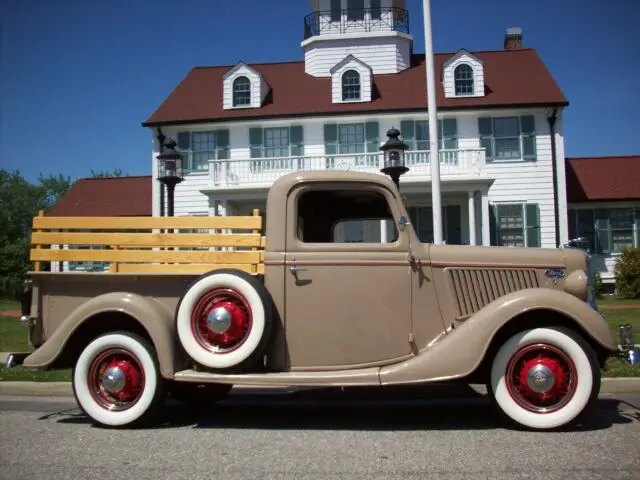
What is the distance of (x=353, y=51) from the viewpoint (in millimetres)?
24141

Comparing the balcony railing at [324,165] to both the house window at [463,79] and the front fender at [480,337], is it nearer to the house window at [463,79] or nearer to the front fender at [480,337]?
the house window at [463,79]

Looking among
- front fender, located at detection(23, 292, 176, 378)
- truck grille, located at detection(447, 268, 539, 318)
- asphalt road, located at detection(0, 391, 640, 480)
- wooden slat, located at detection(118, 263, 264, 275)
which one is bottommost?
asphalt road, located at detection(0, 391, 640, 480)

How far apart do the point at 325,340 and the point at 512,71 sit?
21525mm

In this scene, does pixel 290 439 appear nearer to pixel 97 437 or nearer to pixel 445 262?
pixel 97 437

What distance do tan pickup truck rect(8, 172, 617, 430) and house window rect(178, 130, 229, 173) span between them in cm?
1784

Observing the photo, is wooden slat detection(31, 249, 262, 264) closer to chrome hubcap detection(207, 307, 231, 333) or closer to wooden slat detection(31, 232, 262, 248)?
wooden slat detection(31, 232, 262, 248)

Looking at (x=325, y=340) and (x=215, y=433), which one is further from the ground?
(x=325, y=340)

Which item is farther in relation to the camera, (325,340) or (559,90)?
(559,90)

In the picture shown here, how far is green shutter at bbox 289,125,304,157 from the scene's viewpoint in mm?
22141

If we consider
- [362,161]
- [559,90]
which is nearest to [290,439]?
[362,161]

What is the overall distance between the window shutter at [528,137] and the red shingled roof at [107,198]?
14.7 metres

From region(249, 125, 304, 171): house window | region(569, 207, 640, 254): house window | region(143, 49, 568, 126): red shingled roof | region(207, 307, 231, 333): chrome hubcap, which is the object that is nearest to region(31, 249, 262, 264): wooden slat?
region(207, 307, 231, 333): chrome hubcap

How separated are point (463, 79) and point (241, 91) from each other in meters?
8.57

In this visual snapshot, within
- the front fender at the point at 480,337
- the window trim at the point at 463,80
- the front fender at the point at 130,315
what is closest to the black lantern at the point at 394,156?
the front fender at the point at 480,337
